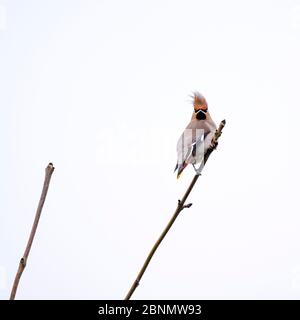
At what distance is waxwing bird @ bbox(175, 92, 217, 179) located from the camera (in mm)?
4754

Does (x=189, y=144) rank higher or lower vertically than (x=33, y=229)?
higher

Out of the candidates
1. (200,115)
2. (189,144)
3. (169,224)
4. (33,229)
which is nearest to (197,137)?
(189,144)

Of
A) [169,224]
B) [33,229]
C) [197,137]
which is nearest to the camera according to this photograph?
[33,229]

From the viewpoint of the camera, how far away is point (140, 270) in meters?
2.17

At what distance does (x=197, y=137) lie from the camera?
4.84 m

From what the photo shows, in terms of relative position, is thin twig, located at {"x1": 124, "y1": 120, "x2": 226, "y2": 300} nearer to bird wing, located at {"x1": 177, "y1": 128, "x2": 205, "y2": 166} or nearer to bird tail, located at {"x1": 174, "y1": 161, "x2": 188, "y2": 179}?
bird wing, located at {"x1": 177, "y1": 128, "x2": 205, "y2": 166}

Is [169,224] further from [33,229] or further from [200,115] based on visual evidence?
[200,115]

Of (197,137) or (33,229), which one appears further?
(197,137)
